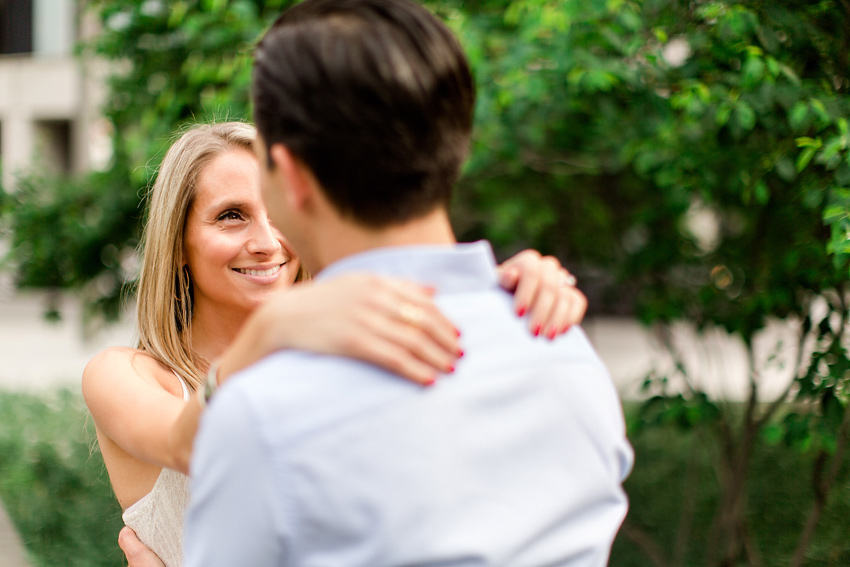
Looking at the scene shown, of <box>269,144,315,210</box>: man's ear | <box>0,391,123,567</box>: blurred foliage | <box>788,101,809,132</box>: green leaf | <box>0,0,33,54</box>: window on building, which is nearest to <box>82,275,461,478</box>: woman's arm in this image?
<box>269,144,315,210</box>: man's ear

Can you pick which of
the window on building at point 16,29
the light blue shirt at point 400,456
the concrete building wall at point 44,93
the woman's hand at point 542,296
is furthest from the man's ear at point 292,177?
the window on building at point 16,29

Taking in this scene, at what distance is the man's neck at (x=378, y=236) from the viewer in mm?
1051

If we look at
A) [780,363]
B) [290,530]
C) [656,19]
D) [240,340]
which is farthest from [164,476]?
[656,19]

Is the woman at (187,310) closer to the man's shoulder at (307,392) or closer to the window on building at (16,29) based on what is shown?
the man's shoulder at (307,392)

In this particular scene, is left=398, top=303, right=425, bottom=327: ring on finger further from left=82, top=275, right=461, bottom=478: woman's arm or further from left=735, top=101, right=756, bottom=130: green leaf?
left=735, top=101, right=756, bottom=130: green leaf

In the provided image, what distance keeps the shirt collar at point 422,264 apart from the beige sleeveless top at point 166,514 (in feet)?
2.90

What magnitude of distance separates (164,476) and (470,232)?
4.28m

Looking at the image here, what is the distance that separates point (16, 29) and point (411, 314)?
927 inches

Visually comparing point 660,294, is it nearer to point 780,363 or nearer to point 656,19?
point 780,363

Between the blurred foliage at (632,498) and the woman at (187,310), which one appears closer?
the woman at (187,310)

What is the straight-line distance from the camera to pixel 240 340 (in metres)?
1.10

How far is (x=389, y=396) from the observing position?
922 mm

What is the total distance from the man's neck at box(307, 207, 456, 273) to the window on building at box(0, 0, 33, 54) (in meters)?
22.7

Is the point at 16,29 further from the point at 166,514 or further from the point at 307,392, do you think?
the point at 307,392
